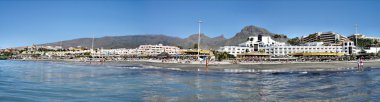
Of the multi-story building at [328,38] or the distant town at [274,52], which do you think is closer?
the distant town at [274,52]

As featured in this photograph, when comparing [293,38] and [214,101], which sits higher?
[293,38]

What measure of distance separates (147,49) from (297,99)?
509 feet

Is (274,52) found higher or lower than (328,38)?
lower

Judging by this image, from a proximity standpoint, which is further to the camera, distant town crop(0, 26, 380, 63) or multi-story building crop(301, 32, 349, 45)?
multi-story building crop(301, 32, 349, 45)

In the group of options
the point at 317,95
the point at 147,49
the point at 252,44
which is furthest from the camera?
the point at 147,49

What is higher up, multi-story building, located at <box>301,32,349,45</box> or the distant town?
multi-story building, located at <box>301,32,349,45</box>

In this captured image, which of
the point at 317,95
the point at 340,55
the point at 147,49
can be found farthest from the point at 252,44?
the point at 317,95

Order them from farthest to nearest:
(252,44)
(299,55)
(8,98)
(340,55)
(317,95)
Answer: (252,44) → (340,55) → (299,55) → (317,95) → (8,98)

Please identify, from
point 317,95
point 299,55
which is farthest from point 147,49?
point 317,95

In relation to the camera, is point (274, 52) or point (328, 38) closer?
point (274, 52)

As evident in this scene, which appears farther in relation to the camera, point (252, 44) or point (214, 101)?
point (252, 44)

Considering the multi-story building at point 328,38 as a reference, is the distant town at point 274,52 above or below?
below

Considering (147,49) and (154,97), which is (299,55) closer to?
(154,97)

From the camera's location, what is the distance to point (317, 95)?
1367 cm
